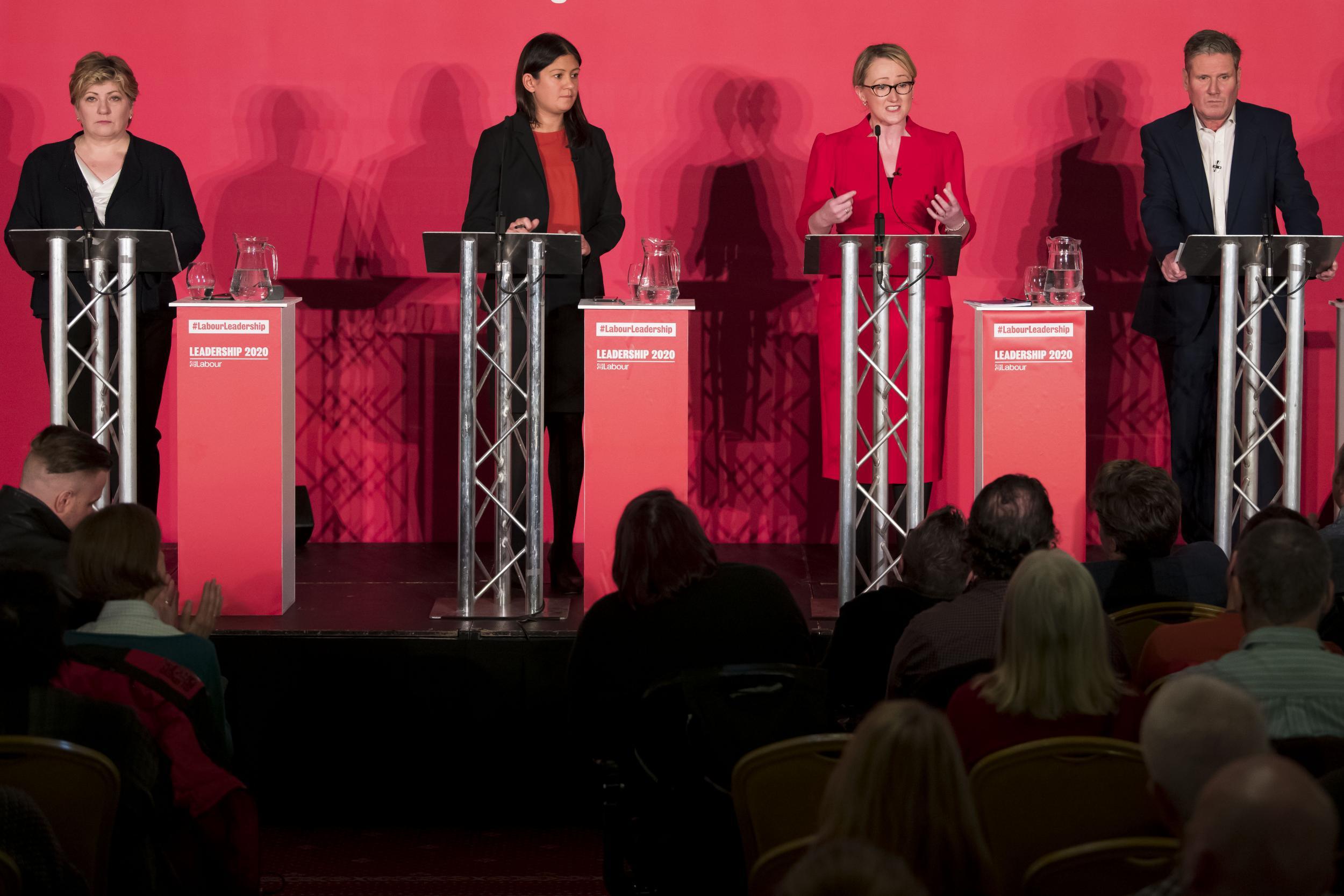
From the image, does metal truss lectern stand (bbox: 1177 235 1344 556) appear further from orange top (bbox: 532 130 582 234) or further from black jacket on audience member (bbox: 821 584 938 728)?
orange top (bbox: 532 130 582 234)

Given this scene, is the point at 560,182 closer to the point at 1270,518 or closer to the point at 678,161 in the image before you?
the point at 678,161

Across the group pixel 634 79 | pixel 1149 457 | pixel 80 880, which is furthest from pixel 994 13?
pixel 80 880

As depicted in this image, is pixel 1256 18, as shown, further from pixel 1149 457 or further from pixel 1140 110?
pixel 1149 457

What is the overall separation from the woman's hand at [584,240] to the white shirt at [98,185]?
60.6 inches

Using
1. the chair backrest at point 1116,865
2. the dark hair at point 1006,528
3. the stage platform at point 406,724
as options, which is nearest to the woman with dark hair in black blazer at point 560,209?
the stage platform at point 406,724

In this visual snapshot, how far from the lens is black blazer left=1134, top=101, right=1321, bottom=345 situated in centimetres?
518

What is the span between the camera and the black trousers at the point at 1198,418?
5195mm

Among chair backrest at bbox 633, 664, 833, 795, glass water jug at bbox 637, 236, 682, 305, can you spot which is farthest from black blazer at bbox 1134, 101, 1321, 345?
chair backrest at bbox 633, 664, 833, 795

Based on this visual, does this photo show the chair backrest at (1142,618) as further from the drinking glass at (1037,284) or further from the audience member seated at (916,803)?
the audience member seated at (916,803)

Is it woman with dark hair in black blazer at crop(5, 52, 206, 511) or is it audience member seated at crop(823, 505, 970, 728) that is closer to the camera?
audience member seated at crop(823, 505, 970, 728)

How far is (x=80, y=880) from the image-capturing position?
2209 mm

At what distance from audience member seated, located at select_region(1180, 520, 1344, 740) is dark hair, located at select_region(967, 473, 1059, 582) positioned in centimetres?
49

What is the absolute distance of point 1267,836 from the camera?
4.92ft

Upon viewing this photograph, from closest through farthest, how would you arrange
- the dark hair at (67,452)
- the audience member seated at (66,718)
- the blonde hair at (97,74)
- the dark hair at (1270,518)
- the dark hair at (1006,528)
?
the audience member seated at (66,718), the dark hair at (1270,518), the dark hair at (1006,528), the dark hair at (67,452), the blonde hair at (97,74)
